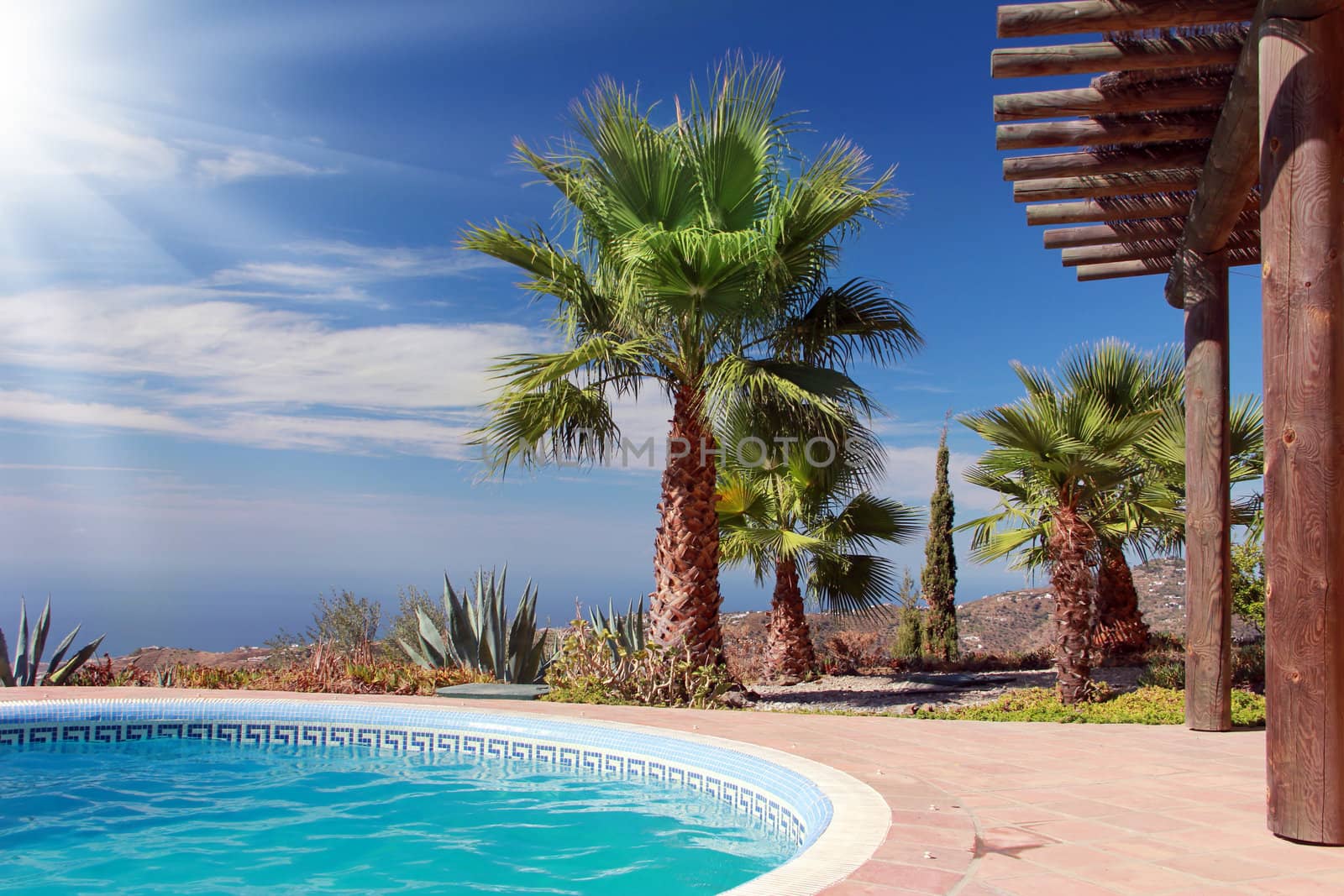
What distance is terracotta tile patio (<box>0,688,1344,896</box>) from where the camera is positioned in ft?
11.8

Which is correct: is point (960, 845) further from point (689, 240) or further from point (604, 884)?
point (689, 240)

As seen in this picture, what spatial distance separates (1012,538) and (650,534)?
17.2 ft

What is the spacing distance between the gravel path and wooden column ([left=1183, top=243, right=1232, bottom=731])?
2.98m

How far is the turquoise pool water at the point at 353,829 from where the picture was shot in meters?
5.12

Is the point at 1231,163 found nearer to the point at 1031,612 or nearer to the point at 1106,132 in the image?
the point at 1106,132

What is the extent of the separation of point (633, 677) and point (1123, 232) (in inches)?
245

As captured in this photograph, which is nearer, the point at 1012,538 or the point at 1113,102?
the point at 1113,102

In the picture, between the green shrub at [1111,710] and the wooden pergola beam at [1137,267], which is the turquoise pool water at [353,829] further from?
the wooden pergola beam at [1137,267]

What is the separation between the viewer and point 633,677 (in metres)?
9.62

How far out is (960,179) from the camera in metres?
21.2

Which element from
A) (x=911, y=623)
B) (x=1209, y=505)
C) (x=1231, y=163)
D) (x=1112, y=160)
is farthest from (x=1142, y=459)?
(x=1231, y=163)

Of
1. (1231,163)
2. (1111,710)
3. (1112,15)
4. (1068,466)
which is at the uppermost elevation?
(1112,15)

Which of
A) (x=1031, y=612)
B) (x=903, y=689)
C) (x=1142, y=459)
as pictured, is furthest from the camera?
(x=1031, y=612)


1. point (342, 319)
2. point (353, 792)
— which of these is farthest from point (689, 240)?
point (342, 319)
